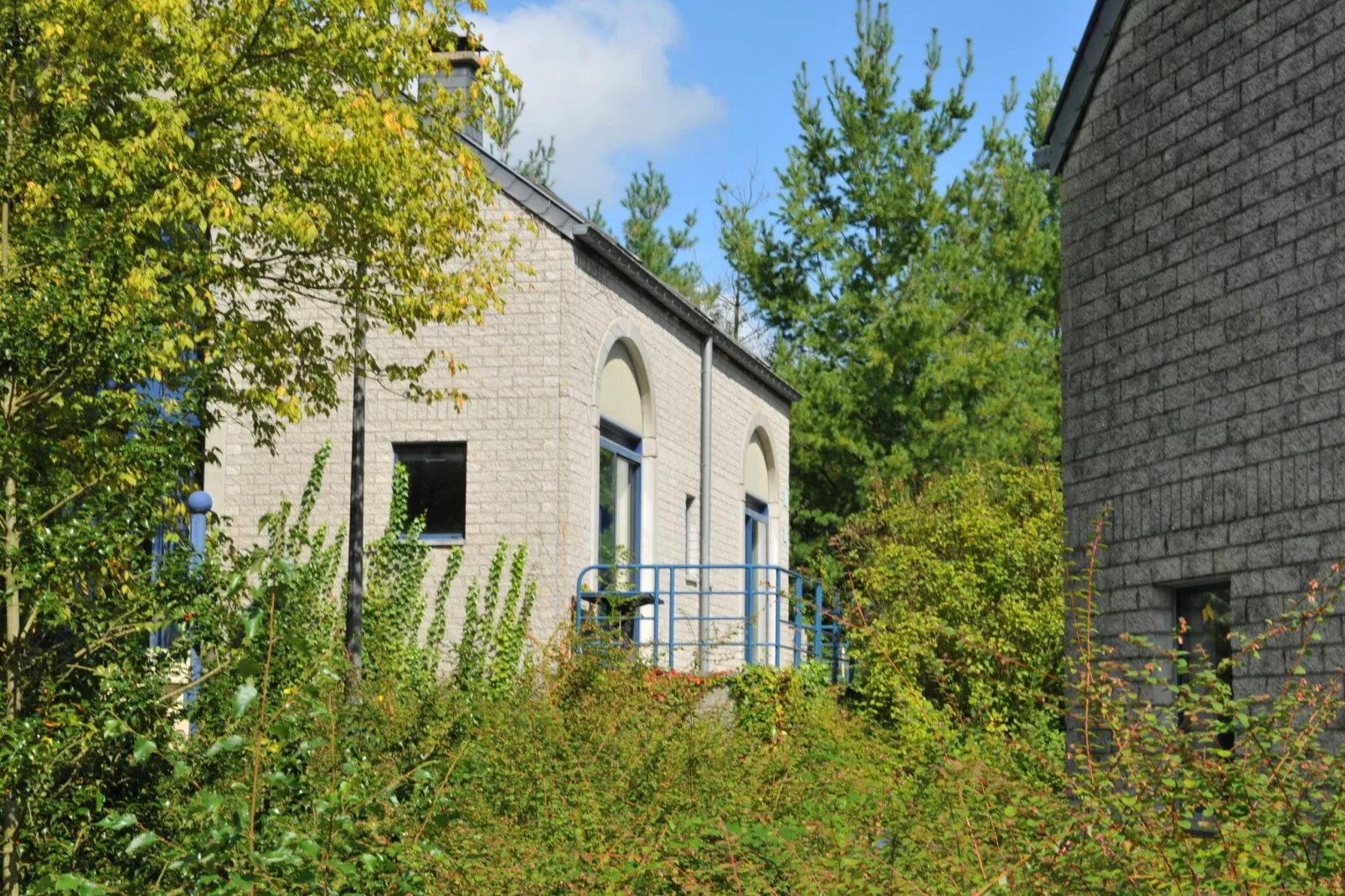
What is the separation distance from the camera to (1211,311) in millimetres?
11227

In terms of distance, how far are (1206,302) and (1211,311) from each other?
9cm

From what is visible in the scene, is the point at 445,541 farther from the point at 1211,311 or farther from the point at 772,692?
the point at 1211,311

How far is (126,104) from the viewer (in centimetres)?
1208

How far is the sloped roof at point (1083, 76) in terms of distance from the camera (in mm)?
12500

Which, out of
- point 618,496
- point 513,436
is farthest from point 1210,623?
point 618,496

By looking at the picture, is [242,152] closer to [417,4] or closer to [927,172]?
[417,4]

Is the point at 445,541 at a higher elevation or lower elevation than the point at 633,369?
lower

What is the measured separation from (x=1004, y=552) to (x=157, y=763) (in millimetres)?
14976

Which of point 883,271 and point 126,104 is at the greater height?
point 883,271

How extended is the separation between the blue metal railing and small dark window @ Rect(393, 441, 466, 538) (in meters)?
1.60

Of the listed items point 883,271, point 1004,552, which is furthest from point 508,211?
point 883,271

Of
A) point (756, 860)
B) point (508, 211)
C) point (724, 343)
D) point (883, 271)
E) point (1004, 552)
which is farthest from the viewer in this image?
point (883, 271)

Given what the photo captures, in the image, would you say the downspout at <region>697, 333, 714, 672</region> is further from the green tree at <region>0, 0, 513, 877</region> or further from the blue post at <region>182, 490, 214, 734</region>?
the blue post at <region>182, 490, 214, 734</region>

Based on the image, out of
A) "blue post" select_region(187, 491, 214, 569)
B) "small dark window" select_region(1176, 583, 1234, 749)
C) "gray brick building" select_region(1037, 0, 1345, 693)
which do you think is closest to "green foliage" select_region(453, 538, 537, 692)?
"blue post" select_region(187, 491, 214, 569)
